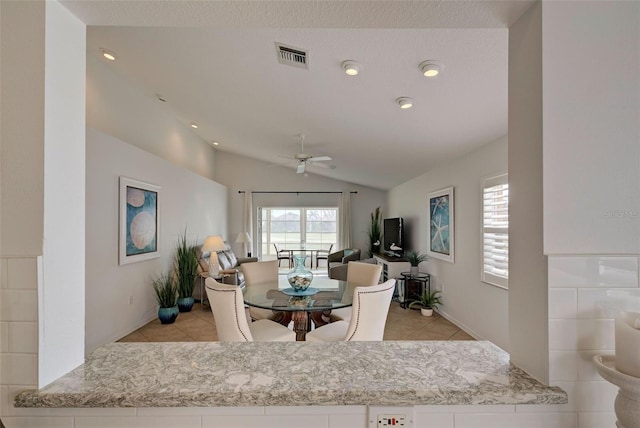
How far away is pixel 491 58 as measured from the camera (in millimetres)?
1684

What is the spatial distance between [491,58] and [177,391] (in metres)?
2.22

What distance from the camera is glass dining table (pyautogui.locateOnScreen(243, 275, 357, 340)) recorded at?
88.8 inches

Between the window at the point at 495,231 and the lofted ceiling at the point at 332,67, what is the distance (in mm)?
530

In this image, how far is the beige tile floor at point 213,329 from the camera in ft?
11.1

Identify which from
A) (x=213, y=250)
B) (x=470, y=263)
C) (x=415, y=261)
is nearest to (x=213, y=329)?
(x=213, y=250)

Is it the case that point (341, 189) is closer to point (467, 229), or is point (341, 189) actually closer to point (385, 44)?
point (467, 229)

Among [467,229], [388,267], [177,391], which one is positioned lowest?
[388,267]

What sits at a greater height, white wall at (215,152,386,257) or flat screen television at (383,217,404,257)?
white wall at (215,152,386,257)

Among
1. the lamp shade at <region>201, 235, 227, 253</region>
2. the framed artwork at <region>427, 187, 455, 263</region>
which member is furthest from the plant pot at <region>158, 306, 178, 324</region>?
the framed artwork at <region>427, 187, 455, 263</region>

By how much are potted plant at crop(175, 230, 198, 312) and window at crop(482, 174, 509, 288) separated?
4167mm

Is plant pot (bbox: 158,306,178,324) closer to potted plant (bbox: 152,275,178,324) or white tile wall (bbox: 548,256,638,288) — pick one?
potted plant (bbox: 152,275,178,324)

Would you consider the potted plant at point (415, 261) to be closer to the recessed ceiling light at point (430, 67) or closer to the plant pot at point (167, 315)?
the recessed ceiling light at point (430, 67)

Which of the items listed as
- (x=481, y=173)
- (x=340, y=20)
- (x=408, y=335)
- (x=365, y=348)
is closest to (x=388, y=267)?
(x=408, y=335)

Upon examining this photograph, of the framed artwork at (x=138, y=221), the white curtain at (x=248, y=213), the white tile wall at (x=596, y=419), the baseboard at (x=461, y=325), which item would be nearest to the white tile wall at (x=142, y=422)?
the white tile wall at (x=596, y=419)
